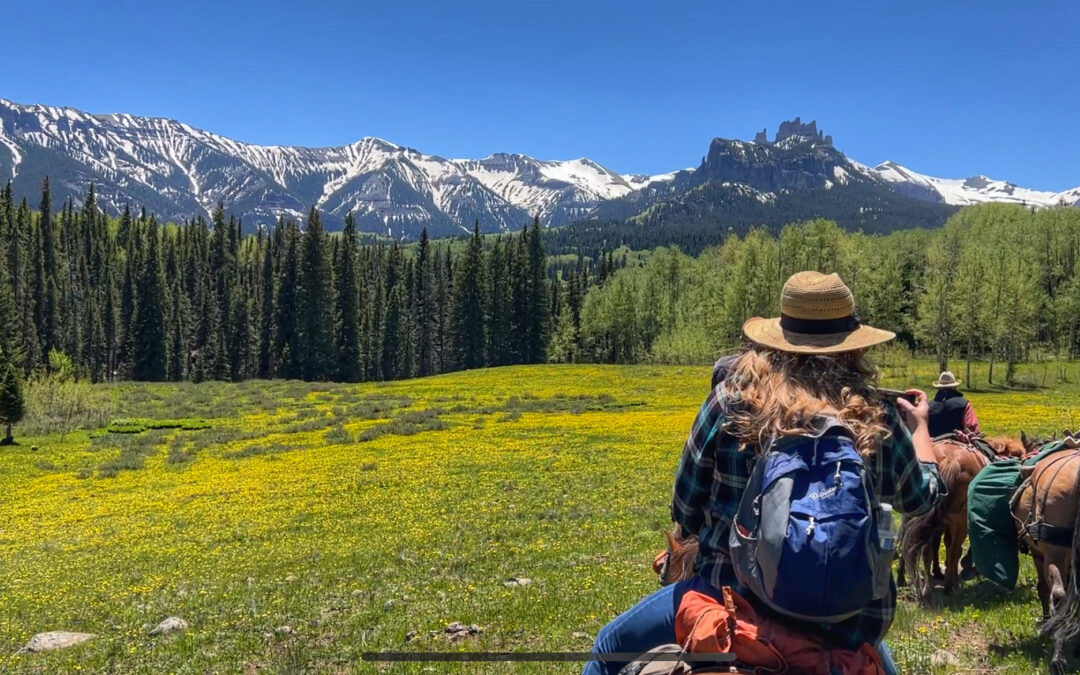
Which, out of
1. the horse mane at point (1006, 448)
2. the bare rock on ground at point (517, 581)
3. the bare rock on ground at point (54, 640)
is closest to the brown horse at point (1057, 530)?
the horse mane at point (1006, 448)

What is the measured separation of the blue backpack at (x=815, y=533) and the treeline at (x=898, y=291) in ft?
197

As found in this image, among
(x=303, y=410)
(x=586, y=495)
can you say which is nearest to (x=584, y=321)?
(x=303, y=410)

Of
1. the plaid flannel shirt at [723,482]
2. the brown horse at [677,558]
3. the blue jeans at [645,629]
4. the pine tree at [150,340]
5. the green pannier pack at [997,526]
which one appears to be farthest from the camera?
the pine tree at [150,340]

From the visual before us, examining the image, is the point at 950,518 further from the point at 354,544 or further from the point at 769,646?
the point at 354,544

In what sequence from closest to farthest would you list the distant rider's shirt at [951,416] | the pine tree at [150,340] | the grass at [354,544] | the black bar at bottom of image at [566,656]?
the black bar at bottom of image at [566,656] < the grass at [354,544] < the distant rider's shirt at [951,416] < the pine tree at [150,340]

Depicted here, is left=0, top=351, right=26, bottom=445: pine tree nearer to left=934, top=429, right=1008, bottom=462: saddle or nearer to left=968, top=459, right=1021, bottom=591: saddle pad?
left=934, top=429, right=1008, bottom=462: saddle

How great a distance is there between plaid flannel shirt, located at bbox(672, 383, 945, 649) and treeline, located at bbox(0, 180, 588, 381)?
9607cm

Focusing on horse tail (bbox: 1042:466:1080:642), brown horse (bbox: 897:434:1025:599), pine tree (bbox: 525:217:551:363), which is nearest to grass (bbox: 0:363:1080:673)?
brown horse (bbox: 897:434:1025:599)

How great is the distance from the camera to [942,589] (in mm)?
9547

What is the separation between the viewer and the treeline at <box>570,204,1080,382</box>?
2557 inches

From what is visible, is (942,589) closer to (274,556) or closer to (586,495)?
(586,495)

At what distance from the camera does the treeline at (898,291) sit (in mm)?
64938

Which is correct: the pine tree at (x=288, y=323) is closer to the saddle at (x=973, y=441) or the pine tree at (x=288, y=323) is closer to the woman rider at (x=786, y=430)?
the saddle at (x=973, y=441)

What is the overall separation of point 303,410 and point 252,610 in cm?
4209
